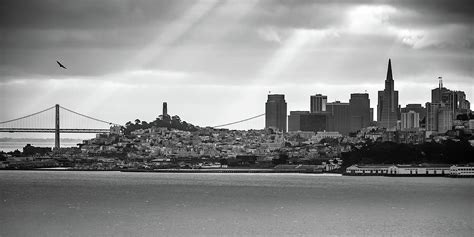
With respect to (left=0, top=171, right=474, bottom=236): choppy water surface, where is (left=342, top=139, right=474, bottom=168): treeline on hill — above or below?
above

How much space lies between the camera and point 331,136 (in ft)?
524

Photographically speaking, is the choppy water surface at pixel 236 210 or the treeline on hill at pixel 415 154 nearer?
the choppy water surface at pixel 236 210

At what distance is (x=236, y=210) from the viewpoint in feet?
169

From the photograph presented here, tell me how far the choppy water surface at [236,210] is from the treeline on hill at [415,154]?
88.4 ft

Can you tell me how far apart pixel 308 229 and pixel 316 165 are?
7229 centimetres

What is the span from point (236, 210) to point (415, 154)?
53.1m

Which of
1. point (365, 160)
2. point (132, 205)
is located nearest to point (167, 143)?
point (365, 160)

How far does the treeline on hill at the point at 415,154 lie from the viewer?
100950 mm

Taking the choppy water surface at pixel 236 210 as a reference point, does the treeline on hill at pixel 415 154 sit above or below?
above

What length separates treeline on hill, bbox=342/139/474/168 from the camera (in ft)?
331

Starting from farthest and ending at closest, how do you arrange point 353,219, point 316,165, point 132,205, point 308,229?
point 316,165 → point 132,205 → point 353,219 → point 308,229

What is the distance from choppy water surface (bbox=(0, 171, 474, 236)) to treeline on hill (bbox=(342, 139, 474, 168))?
26.9 metres

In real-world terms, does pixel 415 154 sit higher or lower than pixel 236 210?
higher

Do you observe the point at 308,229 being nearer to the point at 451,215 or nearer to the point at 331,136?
the point at 451,215
